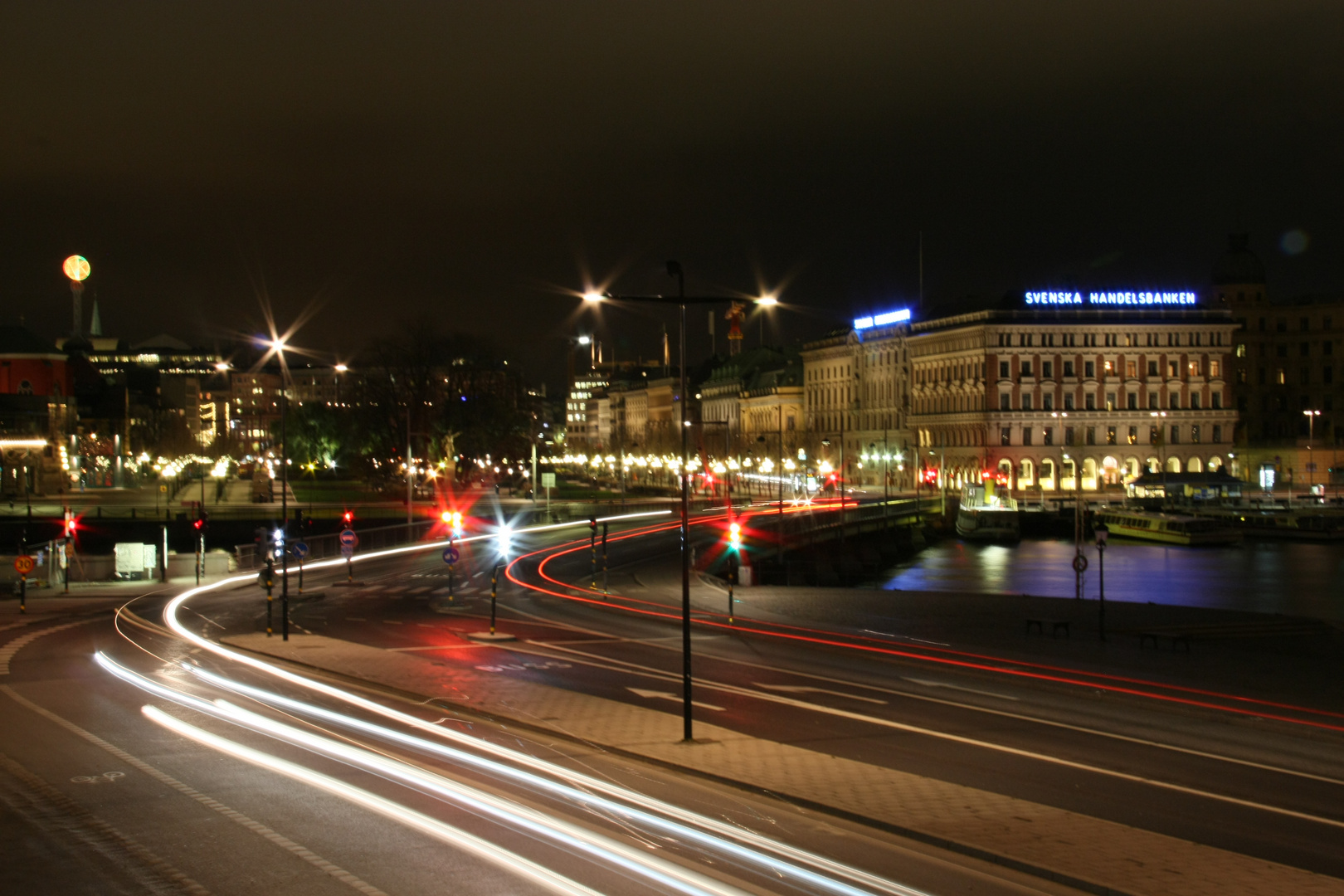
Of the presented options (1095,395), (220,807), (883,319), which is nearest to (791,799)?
(220,807)

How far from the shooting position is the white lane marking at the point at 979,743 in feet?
45.2

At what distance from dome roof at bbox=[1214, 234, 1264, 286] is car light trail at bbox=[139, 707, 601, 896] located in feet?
481

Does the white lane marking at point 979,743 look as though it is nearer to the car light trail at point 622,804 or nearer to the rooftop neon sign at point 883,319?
the car light trail at point 622,804

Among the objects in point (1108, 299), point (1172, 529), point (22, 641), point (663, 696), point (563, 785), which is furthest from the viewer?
point (1108, 299)

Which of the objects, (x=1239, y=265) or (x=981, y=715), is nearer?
(x=981, y=715)

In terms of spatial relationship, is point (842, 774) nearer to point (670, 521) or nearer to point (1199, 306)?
point (670, 521)

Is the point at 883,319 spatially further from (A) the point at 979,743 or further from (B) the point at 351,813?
(B) the point at 351,813

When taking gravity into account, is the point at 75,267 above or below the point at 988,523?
above

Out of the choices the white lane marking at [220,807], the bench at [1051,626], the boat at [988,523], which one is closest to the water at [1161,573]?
the boat at [988,523]

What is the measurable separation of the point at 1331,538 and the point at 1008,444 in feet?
131

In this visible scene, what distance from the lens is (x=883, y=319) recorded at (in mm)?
147375

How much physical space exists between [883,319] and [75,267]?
89.1m

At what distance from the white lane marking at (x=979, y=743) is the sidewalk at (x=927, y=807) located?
7.44ft

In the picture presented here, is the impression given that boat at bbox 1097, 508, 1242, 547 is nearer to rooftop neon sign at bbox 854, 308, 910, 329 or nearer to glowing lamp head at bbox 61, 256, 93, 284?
rooftop neon sign at bbox 854, 308, 910, 329
